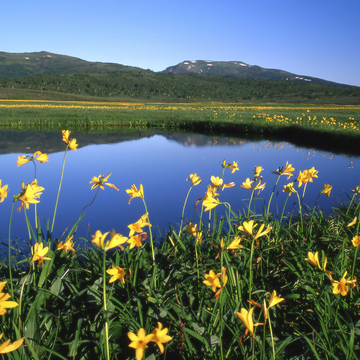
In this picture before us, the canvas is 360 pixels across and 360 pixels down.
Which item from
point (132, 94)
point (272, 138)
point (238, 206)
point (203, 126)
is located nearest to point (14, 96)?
point (132, 94)

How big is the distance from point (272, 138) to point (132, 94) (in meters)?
84.7

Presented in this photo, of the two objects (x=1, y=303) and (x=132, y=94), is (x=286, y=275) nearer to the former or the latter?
(x=1, y=303)

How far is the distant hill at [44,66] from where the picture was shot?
169 meters

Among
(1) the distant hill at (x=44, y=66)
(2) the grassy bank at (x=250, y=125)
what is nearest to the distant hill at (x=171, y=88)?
(2) the grassy bank at (x=250, y=125)

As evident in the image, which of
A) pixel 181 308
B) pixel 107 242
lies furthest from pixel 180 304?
pixel 107 242

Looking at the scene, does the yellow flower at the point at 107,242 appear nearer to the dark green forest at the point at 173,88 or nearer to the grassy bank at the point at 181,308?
the grassy bank at the point at 181,308

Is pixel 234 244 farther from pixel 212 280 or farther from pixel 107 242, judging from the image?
pixel 107 242

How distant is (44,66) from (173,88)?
406 feet

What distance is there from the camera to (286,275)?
200cm

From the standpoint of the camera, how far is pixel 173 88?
336ft

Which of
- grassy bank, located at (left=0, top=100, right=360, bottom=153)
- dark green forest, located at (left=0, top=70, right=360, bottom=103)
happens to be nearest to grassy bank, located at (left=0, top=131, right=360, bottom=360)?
grassy bank, located at (left=0, top=100, right=360, bottom=153)

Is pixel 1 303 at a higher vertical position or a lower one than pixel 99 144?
higher

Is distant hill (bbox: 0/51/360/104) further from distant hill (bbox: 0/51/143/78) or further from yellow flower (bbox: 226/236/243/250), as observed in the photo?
yellow flower (bbox: 226/236/243/250)

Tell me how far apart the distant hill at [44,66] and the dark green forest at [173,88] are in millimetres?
69915
